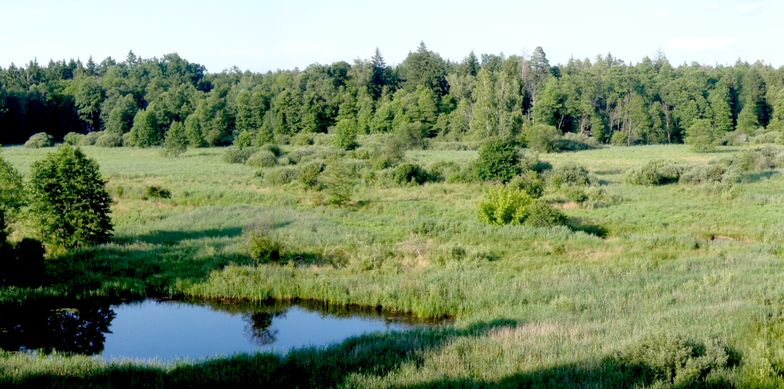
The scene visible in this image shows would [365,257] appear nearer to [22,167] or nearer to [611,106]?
[22,167]

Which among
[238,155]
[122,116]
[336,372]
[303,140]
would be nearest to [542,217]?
[336,372]

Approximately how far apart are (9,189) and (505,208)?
2090 cm

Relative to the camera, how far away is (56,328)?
1641 cm

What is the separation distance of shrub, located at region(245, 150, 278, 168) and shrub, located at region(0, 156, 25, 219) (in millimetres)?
31814

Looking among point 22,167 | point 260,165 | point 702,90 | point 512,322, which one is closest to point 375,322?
point 512,322

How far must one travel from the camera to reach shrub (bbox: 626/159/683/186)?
1687 inches

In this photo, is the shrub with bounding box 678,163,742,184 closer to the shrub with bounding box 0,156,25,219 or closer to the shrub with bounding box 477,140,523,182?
the shrub with bounding box 477,140,523,182

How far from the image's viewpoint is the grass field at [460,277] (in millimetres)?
10664

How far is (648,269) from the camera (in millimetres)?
20062

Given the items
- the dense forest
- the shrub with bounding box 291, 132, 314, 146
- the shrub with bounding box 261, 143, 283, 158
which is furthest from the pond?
the shrub with bounding box 291, 132, 314, 146

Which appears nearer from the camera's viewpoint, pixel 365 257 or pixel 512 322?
pixel 512 322

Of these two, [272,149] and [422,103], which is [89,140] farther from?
[422,103]

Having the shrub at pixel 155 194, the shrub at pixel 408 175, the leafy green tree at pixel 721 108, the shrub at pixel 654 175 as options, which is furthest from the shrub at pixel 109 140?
the leafy green tree at pixel 721 108

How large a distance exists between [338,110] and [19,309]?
80849mm
